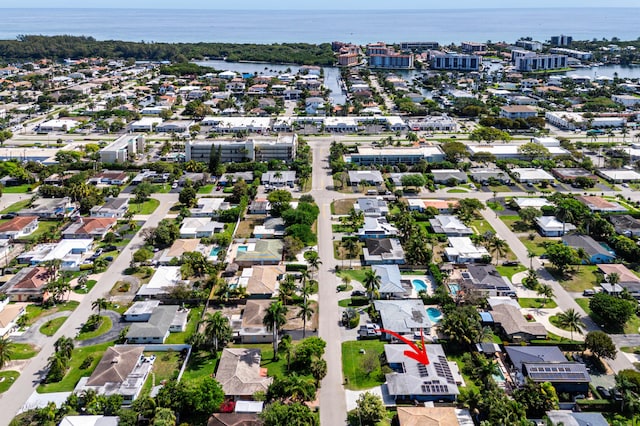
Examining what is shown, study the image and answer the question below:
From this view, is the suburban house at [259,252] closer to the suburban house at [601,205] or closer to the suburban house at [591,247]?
the suburban house at [591,247]

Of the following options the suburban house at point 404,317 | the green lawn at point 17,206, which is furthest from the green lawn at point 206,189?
the suburban house at point 404,317

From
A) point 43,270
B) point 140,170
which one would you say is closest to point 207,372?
point 43,270

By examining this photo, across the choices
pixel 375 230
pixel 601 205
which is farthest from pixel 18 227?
pixel 601 205

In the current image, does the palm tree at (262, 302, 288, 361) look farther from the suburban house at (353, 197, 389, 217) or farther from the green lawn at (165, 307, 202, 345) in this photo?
the suburban house at (353, 197, 389, 217)

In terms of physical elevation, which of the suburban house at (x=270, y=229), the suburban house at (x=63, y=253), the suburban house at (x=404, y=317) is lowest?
the suburban house at (x=404, y=317)

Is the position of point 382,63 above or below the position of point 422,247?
above

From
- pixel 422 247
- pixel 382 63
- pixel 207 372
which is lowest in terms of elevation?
pixel 207 372

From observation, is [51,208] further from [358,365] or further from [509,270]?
[509,270]

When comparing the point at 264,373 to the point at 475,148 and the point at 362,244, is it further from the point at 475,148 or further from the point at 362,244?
the point at 475,148
